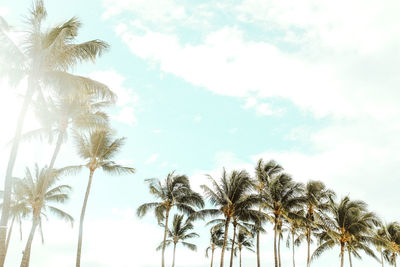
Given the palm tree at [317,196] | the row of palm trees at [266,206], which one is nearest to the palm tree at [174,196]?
the row of palm trees at [266,206]

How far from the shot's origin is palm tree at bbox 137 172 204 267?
3231cm

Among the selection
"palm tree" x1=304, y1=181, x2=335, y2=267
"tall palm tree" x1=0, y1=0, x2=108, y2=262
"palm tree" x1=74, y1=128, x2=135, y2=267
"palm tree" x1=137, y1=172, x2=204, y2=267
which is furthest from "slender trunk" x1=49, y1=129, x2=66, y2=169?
"palm tree" x1=304, y1=181, x2=335, y2=267

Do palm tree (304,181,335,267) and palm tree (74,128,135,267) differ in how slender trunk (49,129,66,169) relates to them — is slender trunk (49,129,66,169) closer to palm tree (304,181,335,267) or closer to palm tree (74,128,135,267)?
palm tree (74,128,135,267)

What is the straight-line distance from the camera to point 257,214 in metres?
29.3

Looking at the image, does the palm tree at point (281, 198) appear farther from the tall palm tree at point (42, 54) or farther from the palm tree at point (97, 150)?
the tall palm tree at point (42, 54)

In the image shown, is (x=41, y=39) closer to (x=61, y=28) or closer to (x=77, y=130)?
(x=61, y=28)

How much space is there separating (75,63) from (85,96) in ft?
4.76

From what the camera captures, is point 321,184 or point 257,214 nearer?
point 257,214

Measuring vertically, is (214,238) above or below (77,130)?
below

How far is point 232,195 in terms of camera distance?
96.9 ft

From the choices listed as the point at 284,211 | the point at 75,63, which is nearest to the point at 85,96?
the point at 75,63

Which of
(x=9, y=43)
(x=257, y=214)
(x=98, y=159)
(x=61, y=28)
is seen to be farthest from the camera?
(x=257, y=214)

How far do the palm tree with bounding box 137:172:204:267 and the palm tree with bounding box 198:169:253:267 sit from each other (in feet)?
8.11

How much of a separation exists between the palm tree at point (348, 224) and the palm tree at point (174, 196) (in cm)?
1331
